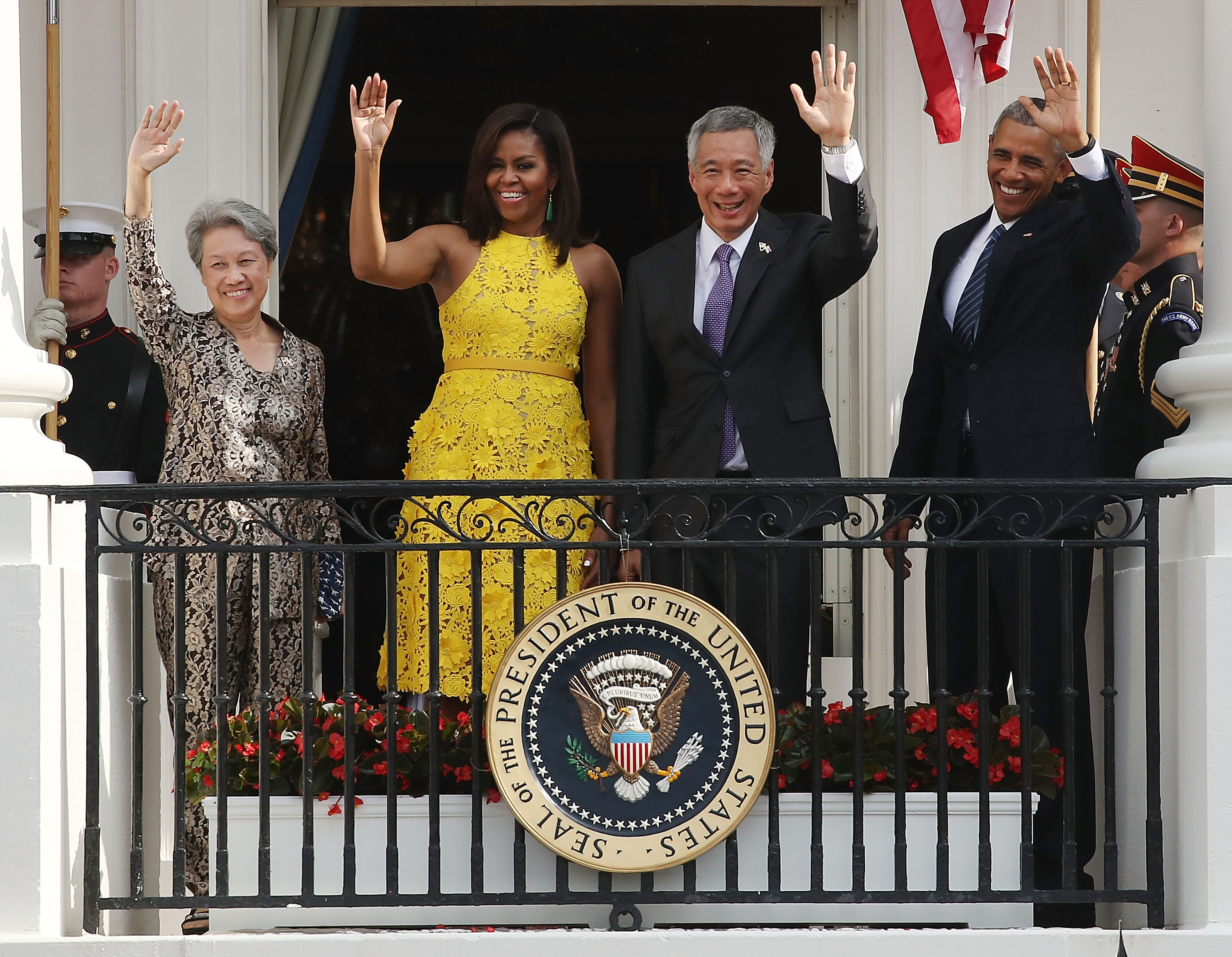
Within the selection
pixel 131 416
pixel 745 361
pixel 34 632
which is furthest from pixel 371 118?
pixel 34 632

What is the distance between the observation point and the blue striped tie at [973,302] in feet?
14.8

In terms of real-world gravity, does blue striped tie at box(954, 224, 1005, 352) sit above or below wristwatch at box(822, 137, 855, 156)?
below

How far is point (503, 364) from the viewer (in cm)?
462

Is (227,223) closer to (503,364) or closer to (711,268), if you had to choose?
(503,364)

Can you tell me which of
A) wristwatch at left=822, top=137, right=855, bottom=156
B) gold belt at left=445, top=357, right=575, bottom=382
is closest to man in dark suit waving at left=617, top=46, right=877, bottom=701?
wristwatch at left=822, top=137, right=855, bottom=156

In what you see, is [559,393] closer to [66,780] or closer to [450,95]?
[66,780]

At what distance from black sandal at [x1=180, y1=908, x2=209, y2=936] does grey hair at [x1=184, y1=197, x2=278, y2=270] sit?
1904 mm

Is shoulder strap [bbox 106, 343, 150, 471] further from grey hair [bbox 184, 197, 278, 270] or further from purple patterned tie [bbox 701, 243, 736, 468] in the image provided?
purple patterned tie [bbox 701, 243, 736, 468]

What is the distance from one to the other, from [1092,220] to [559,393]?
1.54 meters

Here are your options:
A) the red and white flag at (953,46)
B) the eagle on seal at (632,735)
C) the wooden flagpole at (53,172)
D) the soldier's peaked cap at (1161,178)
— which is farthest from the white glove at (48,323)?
the soldier's peaked cap at (1161,178)

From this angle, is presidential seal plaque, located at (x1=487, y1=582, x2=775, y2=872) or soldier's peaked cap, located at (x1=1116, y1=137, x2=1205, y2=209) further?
soldier's peaked cap, located at (x1=1116, y1=137, x2=1205, y2=209)

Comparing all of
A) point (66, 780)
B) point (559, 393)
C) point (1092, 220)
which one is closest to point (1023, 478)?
point (1092, 220)

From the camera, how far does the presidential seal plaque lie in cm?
384

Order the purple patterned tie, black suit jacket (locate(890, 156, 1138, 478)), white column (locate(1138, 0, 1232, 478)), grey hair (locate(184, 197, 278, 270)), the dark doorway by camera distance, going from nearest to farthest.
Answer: white column (locate(1138, 0, 1232, 478)), black suit jacket (locate(890, 156, 1138, 478)), the purple patterned tie, grey hair (locate(184, 197, 278, 270)), the dark doorway
